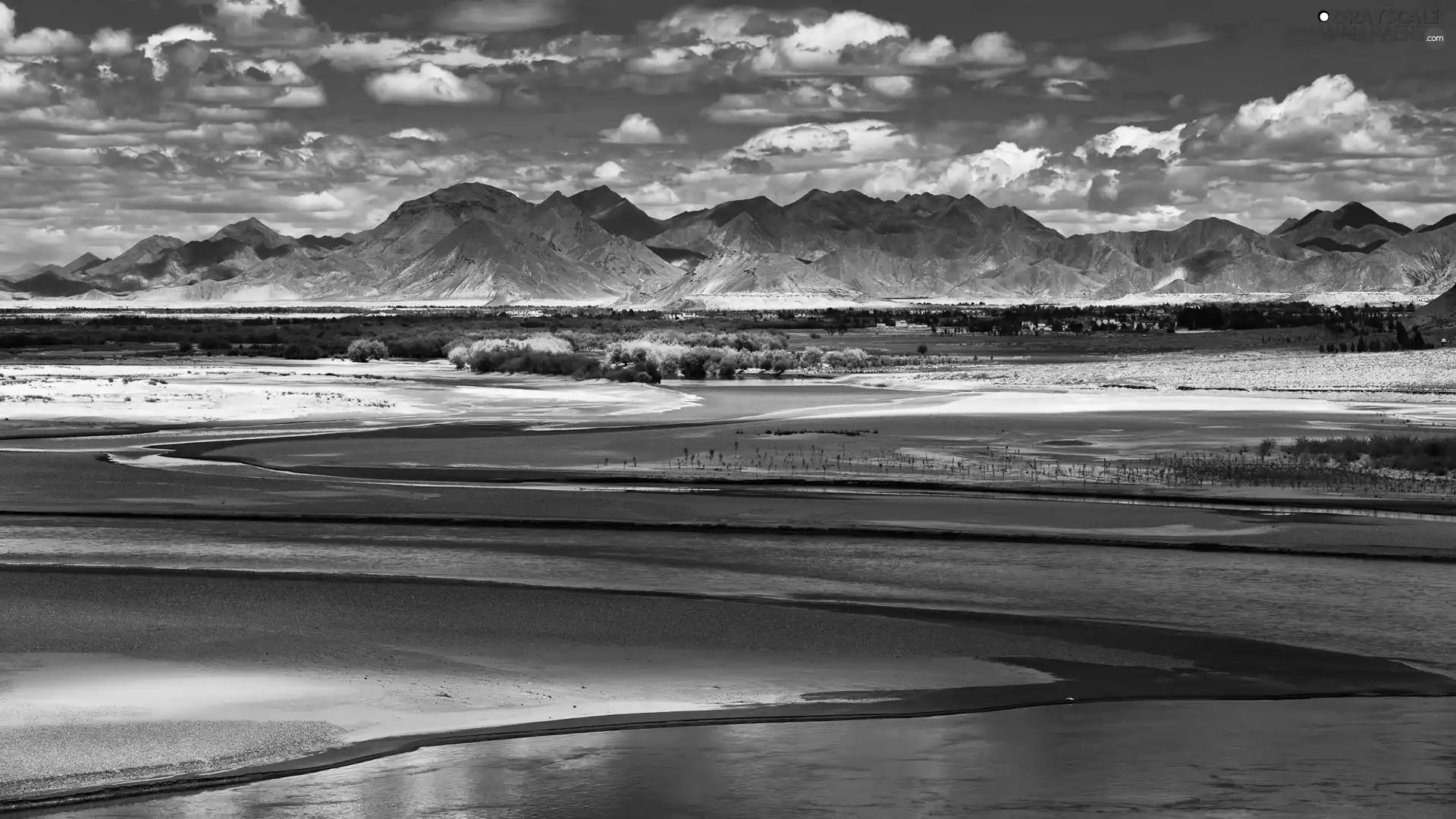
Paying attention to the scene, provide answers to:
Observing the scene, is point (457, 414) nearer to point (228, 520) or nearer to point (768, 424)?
point (768, 424)

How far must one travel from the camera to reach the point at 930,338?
116 m

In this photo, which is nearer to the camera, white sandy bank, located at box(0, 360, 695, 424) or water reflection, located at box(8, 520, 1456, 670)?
water reflection, located at box(8, 520, 1456, 670)

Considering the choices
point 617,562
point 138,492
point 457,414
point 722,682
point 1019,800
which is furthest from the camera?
point 457,414

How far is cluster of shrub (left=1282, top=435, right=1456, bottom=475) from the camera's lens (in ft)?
96.0

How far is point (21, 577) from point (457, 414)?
26.4m

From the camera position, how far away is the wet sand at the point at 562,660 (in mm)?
12930

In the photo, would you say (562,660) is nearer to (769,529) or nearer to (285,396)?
(769,529)

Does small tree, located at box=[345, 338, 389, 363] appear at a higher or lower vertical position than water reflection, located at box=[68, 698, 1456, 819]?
higher

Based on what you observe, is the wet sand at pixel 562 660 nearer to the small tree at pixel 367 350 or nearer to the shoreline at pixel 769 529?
the shoreline at pixel 769 529

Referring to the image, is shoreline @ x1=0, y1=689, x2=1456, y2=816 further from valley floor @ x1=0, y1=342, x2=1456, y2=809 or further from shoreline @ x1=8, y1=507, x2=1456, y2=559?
shoreline @ x1=8, y1=507, x2=1456, y2=559

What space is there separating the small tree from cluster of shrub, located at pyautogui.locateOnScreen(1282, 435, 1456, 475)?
205 ft

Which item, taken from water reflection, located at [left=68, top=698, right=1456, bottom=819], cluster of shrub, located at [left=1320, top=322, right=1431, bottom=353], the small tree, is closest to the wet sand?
water reflection, located at [left=68, top=698, right=1456, bottom=819]

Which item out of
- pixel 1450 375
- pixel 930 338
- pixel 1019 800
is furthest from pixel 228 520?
pixel 930 338

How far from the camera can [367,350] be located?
8875 centimetres
